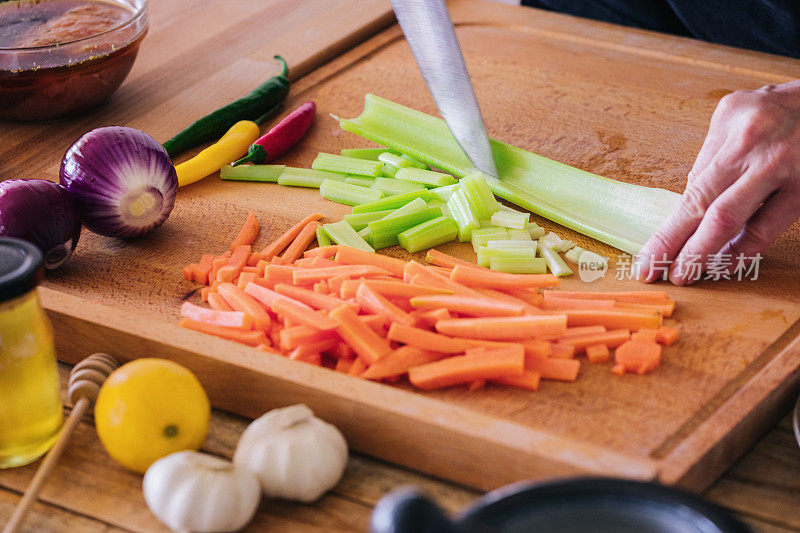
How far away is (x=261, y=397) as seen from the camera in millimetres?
1649

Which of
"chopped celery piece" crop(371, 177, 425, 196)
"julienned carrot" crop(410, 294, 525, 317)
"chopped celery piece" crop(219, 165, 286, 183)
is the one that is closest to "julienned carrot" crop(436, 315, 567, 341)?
"julienned carrot" crop(410, 294, 525, 317)

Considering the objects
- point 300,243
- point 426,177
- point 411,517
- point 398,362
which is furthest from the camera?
point 426,177

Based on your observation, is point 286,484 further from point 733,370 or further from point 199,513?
point 733,370

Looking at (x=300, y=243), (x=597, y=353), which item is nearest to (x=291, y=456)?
(x=597, y=353)

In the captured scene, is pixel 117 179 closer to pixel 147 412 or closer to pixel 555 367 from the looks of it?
pixel 147 412

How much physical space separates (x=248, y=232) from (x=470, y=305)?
73cm

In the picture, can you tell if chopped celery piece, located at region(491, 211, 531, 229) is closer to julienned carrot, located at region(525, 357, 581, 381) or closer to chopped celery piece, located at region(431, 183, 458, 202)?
chopped celery piece, located at region(431, 183, 458, 202)

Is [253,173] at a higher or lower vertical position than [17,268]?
lower

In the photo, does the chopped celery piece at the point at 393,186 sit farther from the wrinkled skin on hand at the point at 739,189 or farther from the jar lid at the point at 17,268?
the jar lid at the point at 17,268

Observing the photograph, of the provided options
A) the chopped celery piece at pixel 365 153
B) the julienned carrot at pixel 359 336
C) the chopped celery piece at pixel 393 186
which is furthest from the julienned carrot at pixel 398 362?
the chopped celery piece at pixel 365 153

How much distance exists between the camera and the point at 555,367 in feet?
5.75

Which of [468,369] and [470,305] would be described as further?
[470,305]

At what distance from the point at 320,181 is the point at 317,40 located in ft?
3.50

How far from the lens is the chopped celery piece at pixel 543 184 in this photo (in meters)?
2.31
